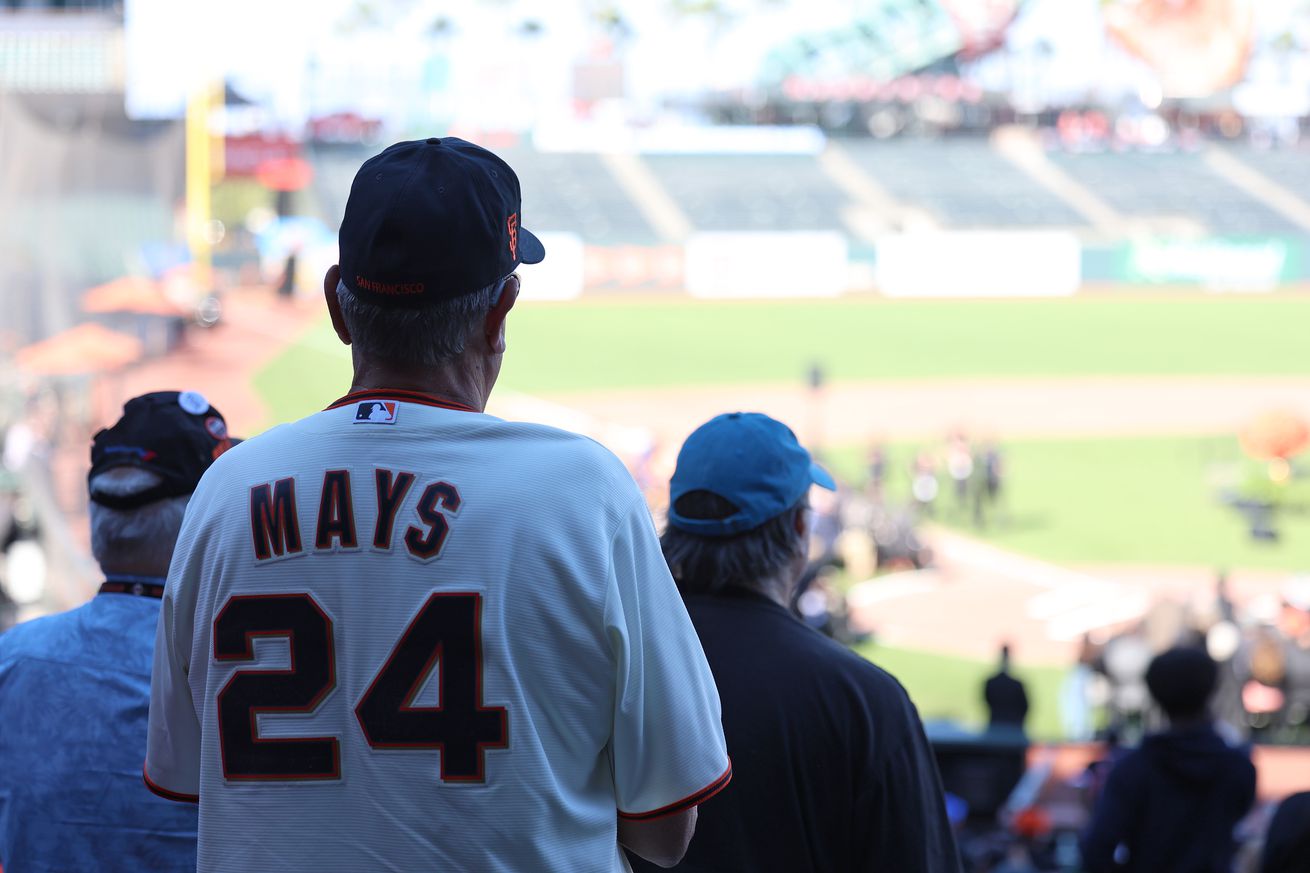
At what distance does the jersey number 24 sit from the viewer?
5.13ft

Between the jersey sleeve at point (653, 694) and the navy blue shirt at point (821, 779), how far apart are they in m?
0.60

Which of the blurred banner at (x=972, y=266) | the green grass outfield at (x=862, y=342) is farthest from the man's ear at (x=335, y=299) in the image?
the blurred banner at (x=972, y=266)

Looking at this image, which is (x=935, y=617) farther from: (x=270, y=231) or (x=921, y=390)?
(x=270, y=231)

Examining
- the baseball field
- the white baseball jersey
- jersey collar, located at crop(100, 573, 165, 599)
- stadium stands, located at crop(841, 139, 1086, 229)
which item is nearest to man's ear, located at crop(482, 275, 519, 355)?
the white baseball jersey

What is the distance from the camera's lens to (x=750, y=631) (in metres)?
2.28

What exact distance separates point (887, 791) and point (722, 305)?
1379 inches

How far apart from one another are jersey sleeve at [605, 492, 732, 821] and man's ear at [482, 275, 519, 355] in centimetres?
31

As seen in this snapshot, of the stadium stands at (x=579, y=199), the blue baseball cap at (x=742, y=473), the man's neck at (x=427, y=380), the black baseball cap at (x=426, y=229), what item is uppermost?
the stadium stands at (x=579, y=199)

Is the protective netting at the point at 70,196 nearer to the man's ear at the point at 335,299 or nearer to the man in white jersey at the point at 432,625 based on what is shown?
the man's ear at the point at 335,299

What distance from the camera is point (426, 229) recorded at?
5.46 ft

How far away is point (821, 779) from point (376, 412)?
981mm

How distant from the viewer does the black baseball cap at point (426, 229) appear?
167 cm

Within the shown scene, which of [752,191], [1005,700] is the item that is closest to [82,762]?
[1005,700]

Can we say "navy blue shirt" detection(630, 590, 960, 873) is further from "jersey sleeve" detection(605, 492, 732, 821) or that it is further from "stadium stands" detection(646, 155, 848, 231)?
"stadium stands" detection(646, 155, 848, 231)
